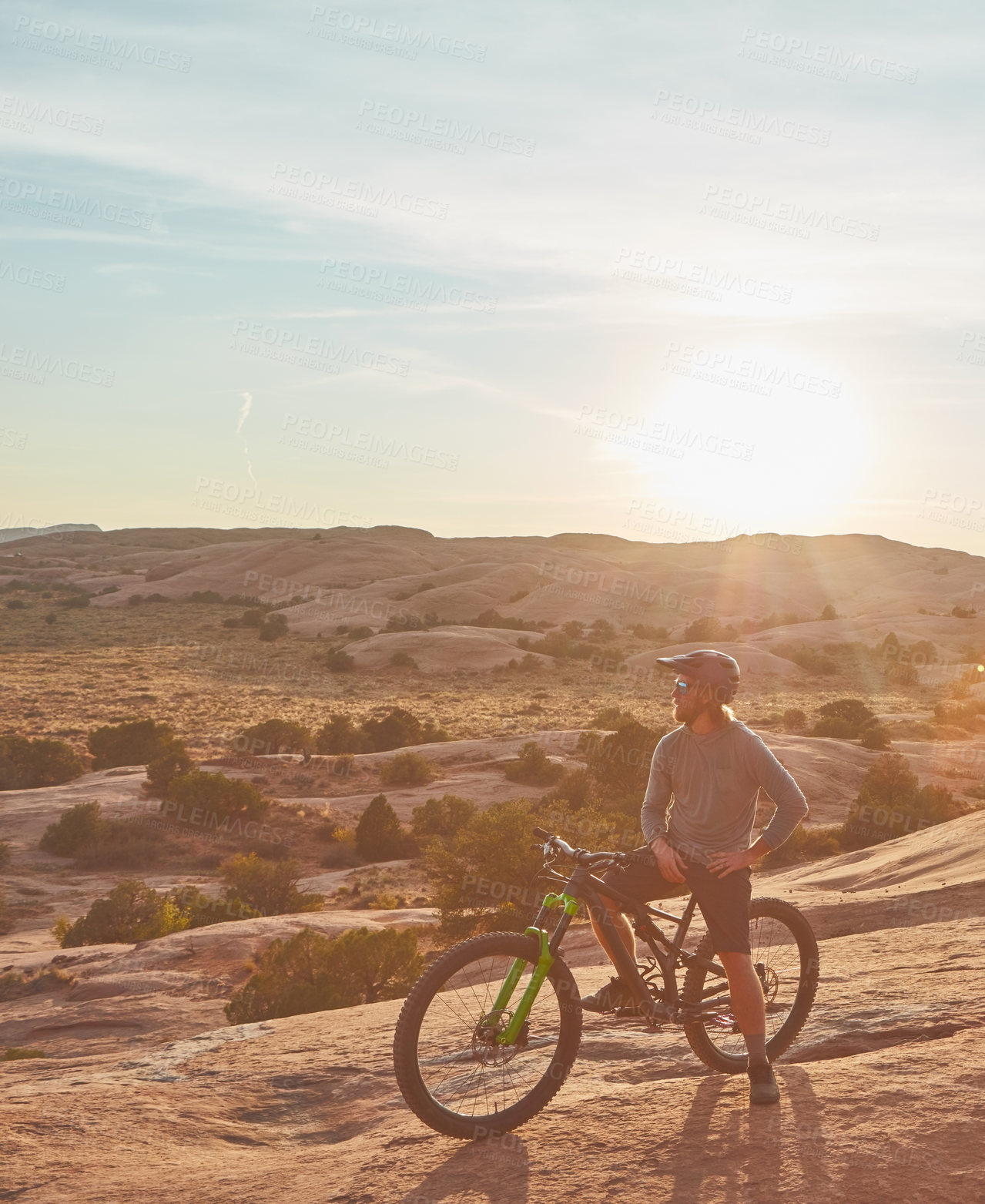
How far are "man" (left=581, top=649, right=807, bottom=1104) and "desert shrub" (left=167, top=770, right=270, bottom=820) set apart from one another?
70.2 feet

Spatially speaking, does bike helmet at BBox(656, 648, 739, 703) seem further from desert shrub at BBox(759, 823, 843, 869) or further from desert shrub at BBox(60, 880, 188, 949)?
desert shrub at BBox(759, 823, 843, 869)

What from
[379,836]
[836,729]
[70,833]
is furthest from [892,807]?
[70,833]

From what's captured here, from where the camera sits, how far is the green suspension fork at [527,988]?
4477 millimetres

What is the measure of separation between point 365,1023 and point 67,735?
104 feet

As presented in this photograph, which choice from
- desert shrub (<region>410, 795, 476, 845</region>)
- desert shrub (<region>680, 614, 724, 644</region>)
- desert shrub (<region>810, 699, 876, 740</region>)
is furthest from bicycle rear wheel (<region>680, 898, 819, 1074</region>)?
desert shrub (<region>680, 614, 724, 644</region>)

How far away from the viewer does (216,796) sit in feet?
80.7

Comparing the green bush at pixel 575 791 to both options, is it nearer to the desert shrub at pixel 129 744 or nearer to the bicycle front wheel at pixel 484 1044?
the desert shrub at pixel 129 744

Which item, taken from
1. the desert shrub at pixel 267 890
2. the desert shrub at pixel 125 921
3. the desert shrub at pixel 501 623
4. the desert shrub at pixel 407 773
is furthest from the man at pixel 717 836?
the desert shrub at pixel 501 623

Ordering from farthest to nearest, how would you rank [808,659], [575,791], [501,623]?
[501,623]
[808,659]
[575,791]

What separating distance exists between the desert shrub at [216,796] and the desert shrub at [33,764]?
18.9 ft

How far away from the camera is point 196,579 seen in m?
103

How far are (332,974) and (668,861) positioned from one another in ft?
25.1

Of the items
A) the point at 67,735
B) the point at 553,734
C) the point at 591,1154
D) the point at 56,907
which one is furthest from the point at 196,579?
the point at 591,1154

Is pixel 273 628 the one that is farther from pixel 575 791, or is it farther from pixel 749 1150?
pixel 749 1150
